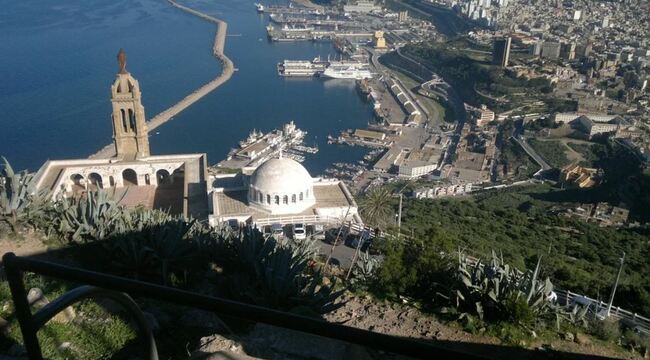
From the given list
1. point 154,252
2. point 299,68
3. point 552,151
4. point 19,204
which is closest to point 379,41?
point 299,68

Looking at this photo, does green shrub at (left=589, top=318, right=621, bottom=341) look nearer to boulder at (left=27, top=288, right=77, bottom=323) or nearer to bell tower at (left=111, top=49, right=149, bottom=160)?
boulder at (left=27, top=288, right=77, bottom=323)

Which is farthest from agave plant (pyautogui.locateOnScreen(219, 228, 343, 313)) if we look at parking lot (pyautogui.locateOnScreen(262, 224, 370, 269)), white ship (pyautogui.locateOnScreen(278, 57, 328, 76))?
white ship (pyautogui.locateOnScreen(278, 57, 328, 76))

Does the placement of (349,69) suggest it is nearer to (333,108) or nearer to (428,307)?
(333,108)

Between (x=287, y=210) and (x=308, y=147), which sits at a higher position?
(x=287, y=210)

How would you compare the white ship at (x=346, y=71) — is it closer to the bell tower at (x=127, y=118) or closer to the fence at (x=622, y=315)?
the bell tower at (x=127, y=118)

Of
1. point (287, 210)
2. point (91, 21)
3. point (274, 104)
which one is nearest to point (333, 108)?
point (274, 104)

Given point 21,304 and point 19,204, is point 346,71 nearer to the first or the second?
point 19,204
